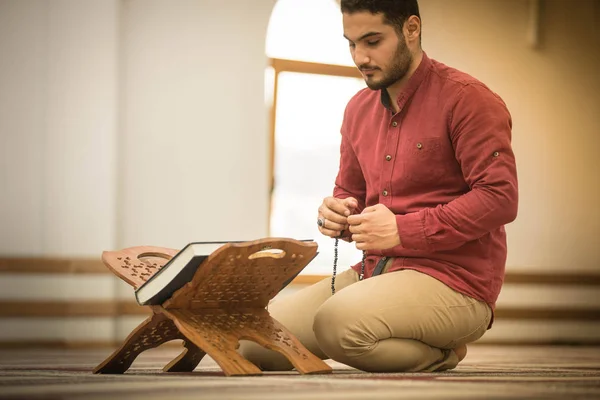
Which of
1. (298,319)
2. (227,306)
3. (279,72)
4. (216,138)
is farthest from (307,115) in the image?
(227,306)

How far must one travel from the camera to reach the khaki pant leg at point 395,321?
7.74 ft

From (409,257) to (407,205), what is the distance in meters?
0.15

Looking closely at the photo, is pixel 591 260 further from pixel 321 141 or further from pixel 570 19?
pixel 321 141

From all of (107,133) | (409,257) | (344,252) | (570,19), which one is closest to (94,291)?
(107,133)

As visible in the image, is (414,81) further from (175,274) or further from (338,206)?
(175,274)

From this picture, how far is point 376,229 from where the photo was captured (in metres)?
2.36

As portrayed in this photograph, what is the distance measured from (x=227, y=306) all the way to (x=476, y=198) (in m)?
0.74

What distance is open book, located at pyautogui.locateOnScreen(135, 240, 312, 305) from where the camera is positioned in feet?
6.58

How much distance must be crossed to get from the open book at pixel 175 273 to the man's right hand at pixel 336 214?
554 mm

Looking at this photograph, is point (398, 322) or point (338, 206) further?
point (338, 206)

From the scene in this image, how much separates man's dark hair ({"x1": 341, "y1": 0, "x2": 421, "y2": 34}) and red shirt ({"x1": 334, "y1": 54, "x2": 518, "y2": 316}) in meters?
0.16

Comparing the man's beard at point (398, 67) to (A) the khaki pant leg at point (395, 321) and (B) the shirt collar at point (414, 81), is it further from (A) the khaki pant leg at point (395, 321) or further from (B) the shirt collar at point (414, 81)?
(A) the khaki pant leg at point (395, 321)

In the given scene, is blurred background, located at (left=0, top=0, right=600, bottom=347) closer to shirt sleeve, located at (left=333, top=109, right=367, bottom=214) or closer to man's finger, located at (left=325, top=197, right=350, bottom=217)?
shirt sleeve, located at (left=333, top=109, right=367, bottom=214)

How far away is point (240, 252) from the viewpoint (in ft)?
6.68
